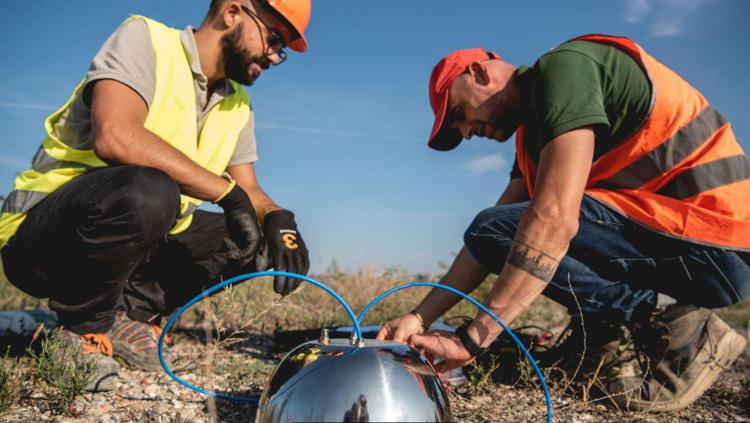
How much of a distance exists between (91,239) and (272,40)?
191 centimetres

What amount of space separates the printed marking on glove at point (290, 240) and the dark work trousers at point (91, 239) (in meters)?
0.67

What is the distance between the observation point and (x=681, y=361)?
2.83 m

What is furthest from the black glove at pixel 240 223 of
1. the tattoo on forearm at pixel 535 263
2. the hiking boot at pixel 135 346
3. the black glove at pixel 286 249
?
the tattoo on forearm at pixel 535 263

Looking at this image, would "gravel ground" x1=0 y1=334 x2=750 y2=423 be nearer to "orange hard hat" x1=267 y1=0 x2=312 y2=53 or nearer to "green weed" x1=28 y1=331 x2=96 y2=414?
"green weed" x1=28 y1=331 x2=96 y2=414

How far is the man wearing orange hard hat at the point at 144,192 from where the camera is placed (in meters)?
2.90

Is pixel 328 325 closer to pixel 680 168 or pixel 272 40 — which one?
pixel 272 40

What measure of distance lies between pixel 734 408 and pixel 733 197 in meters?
1.19

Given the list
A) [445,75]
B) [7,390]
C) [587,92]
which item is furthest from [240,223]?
[587,92]

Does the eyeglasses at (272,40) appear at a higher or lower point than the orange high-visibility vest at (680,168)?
higher

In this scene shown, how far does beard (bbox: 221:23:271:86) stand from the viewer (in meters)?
3.77

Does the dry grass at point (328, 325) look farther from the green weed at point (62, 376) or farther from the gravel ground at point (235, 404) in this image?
the green weed at point (62, 376)

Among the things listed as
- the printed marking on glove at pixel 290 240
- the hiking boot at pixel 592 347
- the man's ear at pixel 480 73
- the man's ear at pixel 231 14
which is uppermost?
the man's ear at pixel 231 14

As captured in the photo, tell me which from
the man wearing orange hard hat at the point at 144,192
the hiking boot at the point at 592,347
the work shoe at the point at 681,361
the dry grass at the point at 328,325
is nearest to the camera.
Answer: the dry grass at the point at 328,325

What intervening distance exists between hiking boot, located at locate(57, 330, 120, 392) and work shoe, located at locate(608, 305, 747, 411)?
264 cm
